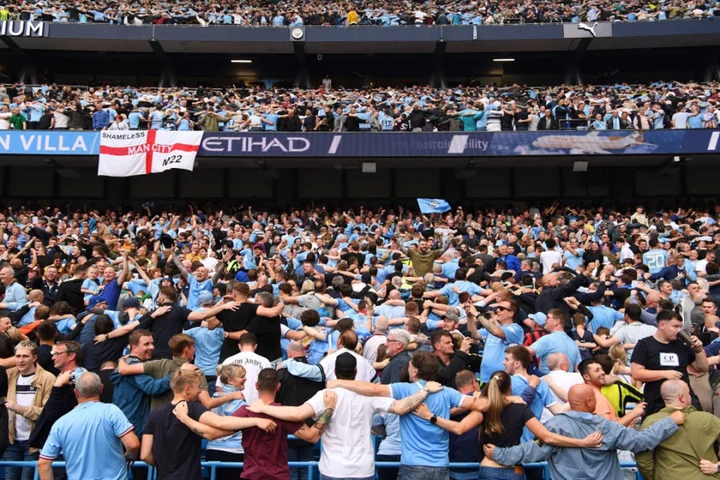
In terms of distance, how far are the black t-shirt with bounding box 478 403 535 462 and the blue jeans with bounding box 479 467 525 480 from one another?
188 mm

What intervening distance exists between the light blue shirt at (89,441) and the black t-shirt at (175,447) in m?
0.29

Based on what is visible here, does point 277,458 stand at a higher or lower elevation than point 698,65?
lower

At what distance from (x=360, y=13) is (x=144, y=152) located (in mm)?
14855

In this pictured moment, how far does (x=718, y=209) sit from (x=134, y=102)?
20525mm

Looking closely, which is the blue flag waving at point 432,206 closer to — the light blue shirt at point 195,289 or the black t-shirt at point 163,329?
the light blue shirt at point 195,289

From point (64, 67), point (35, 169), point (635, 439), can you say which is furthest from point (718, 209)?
point (64, 67)

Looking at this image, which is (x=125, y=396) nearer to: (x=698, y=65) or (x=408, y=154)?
(x=408, y=154)

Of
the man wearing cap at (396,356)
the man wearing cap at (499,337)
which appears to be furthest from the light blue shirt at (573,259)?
the man wearing cap at (396,356)

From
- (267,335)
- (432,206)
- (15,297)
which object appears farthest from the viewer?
(432,206)

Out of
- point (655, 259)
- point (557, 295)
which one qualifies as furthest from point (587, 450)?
point (655, 259)

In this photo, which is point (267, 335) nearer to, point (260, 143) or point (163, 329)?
point (163, 329)

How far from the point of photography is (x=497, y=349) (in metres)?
6.77

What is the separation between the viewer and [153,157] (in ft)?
65.7

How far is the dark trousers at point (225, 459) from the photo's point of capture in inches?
215
